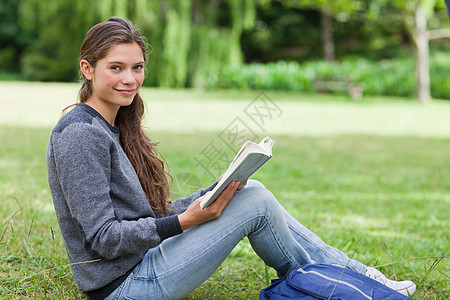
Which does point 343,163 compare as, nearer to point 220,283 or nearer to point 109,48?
point 220,283

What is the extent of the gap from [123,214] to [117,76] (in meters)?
0.54

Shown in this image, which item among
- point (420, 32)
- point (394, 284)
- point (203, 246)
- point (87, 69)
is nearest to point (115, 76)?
point (87, 69)

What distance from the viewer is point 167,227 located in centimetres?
195

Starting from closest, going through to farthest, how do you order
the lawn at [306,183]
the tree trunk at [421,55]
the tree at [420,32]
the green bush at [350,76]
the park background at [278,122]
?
the lawn at [306,183] < the park background at [278,122] < the tree at [420,32] < the tree trunk at [421,55] < the green bush at [350,76]

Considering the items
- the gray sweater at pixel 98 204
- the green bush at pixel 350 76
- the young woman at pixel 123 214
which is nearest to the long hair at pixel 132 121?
the young woman at pixel 123 214

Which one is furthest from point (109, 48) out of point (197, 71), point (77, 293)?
point (197, 71)

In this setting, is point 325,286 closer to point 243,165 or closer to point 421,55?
point 243,165

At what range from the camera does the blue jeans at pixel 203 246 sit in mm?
2045

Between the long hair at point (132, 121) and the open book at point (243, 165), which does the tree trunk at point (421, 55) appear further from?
the open book at point (243, 165)

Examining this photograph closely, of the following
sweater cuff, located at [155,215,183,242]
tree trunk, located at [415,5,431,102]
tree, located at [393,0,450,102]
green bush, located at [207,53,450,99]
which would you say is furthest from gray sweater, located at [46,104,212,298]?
green bush, located at [207,53,450,99]

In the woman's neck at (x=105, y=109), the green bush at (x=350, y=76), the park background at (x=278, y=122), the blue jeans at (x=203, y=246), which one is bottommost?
the green bush at (x=350, y=76)

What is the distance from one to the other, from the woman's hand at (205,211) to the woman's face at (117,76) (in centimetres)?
52

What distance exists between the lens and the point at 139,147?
2.30m

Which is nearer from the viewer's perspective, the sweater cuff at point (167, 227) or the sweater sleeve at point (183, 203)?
the sweater cuff at point (167, 227)
